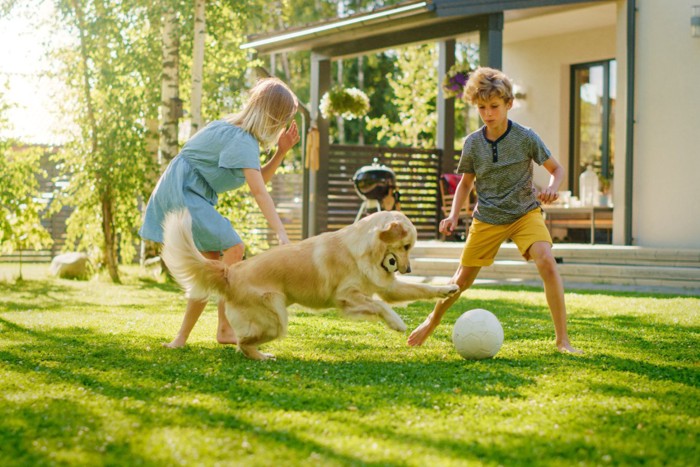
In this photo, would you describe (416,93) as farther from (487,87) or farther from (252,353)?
(252,353)

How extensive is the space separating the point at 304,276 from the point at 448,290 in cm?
91

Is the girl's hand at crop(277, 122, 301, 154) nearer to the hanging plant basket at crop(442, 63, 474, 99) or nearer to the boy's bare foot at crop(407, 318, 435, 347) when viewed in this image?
the boy's bare foot at crop(407, 318, 435, 347)

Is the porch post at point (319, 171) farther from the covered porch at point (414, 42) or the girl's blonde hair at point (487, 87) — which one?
the girl's blonde hair at point (487, 87)

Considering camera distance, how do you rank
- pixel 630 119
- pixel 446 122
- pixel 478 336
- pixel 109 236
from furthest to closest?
pixel 446 122 < pixel 109 236 < pixel 630 119 < pixel 478 336

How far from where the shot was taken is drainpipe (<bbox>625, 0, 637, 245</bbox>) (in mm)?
11594

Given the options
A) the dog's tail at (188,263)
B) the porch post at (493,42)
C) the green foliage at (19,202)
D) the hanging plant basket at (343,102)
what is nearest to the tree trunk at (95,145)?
the green foliage at (19,202)

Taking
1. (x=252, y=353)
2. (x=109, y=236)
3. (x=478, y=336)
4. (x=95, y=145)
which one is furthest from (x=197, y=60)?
(x=478, y=336)

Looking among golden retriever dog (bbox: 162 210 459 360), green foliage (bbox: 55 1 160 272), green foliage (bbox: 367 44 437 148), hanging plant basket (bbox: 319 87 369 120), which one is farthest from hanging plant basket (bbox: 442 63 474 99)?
green foliage (bbox: 367 44 437 148)

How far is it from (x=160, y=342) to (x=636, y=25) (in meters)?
9.20

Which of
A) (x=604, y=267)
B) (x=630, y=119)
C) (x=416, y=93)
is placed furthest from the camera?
(x=416, y=93)

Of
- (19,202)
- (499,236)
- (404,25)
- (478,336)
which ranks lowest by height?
(478,336)

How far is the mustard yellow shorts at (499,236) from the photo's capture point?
16.6ft

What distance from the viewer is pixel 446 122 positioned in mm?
15156

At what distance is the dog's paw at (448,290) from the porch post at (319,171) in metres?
9.60
